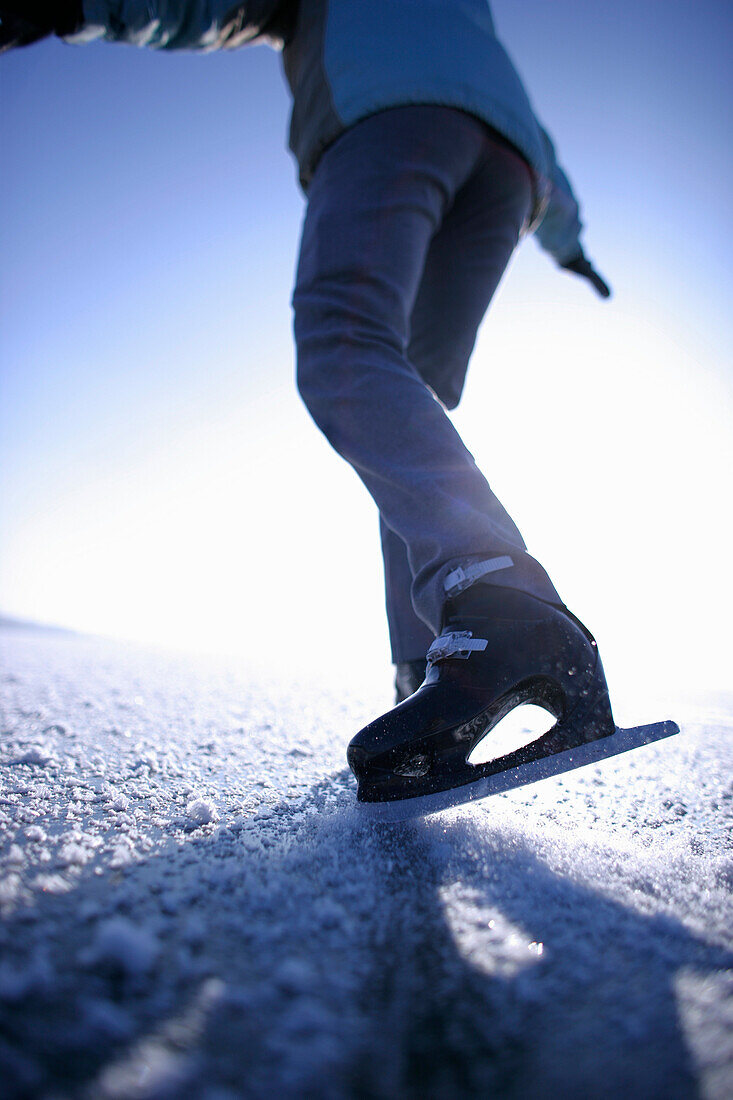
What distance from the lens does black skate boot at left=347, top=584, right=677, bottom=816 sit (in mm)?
532

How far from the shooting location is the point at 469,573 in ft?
2.13

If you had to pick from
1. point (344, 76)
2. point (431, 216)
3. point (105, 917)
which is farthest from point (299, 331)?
point (105, 917)

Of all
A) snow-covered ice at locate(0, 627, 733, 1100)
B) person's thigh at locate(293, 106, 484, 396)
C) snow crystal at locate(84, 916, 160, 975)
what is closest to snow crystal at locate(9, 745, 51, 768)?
snow-covered ice at locate(0, 627, 733, 1100)

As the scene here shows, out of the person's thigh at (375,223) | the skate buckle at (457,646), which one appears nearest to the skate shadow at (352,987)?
the skate buckle at (457,646)

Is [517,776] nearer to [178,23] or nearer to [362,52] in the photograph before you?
[362,52]

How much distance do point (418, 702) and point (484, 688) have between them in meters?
0.08

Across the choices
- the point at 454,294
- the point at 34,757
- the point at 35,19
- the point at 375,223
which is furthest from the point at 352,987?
the point at 35,19

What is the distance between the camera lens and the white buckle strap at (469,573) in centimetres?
65

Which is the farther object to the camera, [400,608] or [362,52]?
[400,608]

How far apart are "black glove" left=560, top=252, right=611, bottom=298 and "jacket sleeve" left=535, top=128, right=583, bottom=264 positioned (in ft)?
0.04

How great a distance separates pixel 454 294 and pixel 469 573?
682mm

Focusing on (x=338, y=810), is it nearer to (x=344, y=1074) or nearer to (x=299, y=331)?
(x=344, y=1074)

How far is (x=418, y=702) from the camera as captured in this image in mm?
561

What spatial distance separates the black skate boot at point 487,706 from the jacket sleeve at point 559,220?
2.89 ft
